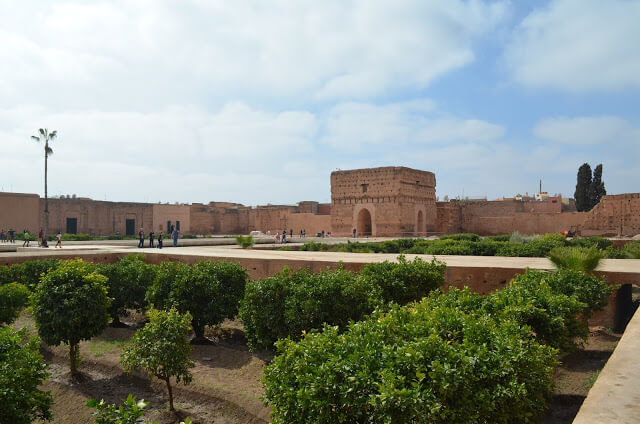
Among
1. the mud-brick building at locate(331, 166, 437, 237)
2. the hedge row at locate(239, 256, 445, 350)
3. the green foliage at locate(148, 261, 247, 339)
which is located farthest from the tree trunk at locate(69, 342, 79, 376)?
the mud-brick building at locate(331, 166, 437, 237)

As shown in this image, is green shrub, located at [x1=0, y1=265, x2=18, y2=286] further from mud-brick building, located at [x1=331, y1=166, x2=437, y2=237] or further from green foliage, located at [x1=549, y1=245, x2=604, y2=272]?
mud-brick building, located at [x1=331, y1=166, x2=437, y2=237]

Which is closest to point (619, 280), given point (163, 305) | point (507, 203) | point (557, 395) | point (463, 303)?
point (557, 395)

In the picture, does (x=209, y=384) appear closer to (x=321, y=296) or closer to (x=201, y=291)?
(x=201, y=291)

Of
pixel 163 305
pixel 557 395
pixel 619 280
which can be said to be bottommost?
pixel 557 395

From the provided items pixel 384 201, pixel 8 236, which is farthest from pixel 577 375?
pixel 8 236

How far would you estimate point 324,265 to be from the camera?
34.0ft

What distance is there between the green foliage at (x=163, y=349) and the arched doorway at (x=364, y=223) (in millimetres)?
26687

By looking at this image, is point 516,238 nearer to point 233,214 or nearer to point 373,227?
point 373,227

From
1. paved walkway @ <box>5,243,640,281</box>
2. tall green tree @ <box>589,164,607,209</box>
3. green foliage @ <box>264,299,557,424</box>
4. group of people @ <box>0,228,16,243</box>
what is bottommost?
green foliage @ <box>264,299,557,424</box>

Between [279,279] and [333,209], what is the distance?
27.0m

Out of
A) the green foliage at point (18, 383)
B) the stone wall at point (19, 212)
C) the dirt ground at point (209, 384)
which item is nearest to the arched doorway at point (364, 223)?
the stone wall at point (19, 212)

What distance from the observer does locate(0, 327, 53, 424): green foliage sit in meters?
4.35

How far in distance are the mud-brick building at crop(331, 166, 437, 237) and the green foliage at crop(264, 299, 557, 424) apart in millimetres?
27446

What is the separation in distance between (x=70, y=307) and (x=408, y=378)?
262 inches
